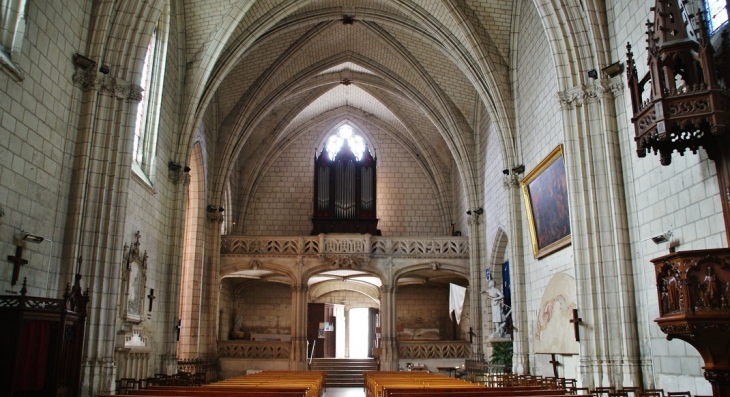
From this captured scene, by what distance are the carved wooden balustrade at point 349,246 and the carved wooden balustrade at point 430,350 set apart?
3.18 metres

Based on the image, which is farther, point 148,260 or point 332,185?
point 332,185

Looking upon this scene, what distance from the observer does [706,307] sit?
6.99 m

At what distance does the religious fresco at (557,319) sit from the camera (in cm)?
1297

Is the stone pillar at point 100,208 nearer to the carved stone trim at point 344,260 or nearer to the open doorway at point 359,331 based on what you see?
the carved stone trim at point 344,260

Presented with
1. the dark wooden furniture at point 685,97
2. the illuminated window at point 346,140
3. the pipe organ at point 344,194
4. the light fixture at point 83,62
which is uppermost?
the illuminated window at point 346,140

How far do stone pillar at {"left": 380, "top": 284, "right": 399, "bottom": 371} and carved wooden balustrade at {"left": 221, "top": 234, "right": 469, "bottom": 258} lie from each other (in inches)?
57.1

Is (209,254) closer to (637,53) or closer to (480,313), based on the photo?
(480,313)

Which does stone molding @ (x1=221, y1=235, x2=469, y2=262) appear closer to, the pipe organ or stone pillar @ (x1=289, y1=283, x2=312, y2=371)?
stone pillar @ (x1=289, y1=283, x2=312, y2=371)

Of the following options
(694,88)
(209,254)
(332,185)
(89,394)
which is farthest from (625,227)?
(332,185)

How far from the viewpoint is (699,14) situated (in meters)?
7.54

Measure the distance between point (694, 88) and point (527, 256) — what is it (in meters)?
9.50

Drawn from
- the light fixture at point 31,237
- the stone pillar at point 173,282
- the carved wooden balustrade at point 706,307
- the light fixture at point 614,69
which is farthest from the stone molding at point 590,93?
the stone pillar at point 173,282

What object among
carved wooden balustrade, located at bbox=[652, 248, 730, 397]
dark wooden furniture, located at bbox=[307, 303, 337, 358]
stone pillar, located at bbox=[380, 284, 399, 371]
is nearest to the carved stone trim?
stone pillar, located at bbox=[380, 284, 399, 371]

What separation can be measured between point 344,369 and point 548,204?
1265 cm
